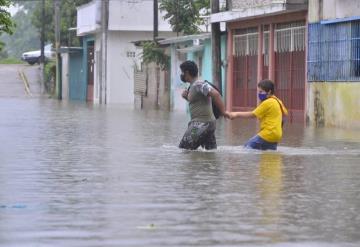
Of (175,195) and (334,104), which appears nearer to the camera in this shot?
(175,195)

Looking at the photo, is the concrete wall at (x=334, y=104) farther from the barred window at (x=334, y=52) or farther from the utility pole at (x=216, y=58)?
A: the utility pole at (x=216, y=58)

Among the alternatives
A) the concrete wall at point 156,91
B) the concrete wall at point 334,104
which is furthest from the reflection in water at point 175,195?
the concrete wall at point 156,91

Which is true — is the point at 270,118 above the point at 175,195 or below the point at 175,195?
above

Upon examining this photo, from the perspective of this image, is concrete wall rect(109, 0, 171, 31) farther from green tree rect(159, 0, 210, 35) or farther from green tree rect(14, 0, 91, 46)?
green tree rect(14, 0, 91, 46)

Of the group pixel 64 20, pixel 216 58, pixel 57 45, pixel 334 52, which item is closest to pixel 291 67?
pixel 216 58

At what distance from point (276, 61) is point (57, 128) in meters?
10.1

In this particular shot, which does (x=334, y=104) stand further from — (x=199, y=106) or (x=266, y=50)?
(x=199, y=106)

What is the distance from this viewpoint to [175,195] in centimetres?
984

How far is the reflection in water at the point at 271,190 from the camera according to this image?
317 inches

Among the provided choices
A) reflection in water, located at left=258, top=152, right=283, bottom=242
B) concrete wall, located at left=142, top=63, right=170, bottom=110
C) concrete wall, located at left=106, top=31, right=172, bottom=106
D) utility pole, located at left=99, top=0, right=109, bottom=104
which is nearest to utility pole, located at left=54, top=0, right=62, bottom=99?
utility pole, located at left=99, top=0, right=109, bottom=104

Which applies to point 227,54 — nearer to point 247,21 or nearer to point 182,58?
point 247,21

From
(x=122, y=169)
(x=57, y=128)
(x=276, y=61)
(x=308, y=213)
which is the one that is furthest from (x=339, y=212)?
(x=276, y=61)

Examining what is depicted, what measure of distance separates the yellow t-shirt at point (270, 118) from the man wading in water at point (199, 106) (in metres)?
0.63

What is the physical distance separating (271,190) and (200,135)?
524 centimetres
